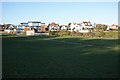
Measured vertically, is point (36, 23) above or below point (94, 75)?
above

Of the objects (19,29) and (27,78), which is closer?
(27,78)

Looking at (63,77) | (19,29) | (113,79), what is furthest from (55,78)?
(19,29)

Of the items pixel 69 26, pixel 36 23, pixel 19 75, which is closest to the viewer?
pixel 19 75

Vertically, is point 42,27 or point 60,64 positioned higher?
point 42,27

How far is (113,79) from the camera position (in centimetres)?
639

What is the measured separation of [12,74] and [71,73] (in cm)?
212

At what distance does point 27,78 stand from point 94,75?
231 centimetres

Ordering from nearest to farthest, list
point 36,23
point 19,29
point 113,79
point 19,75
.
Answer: point 113,79, point 19,75, point 19,29, point 36,23

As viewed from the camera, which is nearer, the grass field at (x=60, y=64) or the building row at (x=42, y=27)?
the grass field at (x=60, y=64)

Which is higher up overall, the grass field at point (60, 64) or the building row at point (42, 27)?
the building row at point (42, 27)

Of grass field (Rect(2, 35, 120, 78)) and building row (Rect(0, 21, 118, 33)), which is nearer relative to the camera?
grass field (Rect(2, 35, 120, 78))

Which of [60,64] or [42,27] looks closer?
[60,64]

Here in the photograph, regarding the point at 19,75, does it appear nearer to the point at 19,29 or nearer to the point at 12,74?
the point at 12,74

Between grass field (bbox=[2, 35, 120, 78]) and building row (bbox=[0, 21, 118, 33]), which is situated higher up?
building row (bbox=[0, 21, 118, 33])
